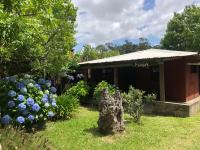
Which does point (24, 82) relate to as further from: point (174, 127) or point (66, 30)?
point (174, 127)

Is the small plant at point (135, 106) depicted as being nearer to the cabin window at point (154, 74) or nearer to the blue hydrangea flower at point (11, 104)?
the blue hydrangea flower at point (11, 104)

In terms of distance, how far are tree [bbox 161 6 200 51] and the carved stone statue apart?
3047 centimetres

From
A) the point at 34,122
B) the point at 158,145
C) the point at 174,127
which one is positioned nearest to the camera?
the point at 158,145

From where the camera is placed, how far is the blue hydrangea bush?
996 cm

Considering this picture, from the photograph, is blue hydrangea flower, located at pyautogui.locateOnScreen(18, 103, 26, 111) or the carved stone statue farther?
the carved stone statue

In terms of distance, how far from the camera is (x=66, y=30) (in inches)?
564

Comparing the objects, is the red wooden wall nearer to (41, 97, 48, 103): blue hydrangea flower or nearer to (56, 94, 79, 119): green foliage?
(56, 94, 79, 119): green foliage

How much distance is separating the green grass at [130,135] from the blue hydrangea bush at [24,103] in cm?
68

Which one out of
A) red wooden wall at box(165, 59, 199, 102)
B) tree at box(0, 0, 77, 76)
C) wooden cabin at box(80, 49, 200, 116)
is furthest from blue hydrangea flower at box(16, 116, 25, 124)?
red wooden wall at box(165, 59, 199, 102)

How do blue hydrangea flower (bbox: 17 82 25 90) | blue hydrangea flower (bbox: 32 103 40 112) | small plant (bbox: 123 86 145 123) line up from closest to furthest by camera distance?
blue hydrangea flower (bbox: 32 103 40 112) → blue hydrangea flower (bbox: 17 82 25 90) → small plant (bbox: 123 86 145 123)

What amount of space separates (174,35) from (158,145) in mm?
34607

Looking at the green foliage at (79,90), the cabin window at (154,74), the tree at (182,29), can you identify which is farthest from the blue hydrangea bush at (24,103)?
the tree at (182,29)

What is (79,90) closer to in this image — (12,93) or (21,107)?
(12,93)

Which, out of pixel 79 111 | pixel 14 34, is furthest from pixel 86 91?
pixel 14 34
